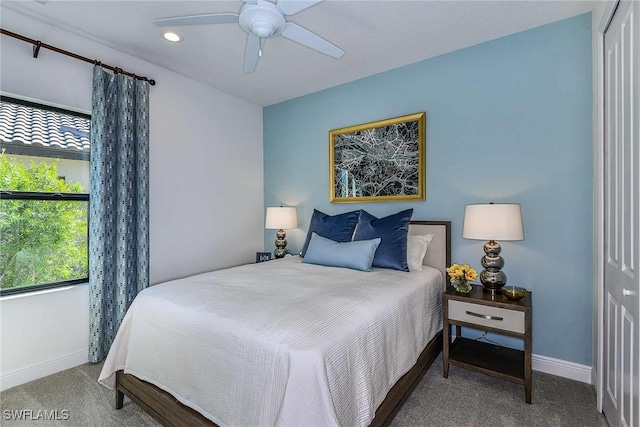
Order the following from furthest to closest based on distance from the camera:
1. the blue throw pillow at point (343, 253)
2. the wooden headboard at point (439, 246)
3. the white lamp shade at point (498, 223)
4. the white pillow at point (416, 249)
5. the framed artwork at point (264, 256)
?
1. the framed artwork at point (264, 256)
2. the wooden headboard at point (439, 246)
3. the white pillow at point (416, 249)
4. the blue throw pillow at point (343, 253)
5. the white lamp shade at point (498, 223)

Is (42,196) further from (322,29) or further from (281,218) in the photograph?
(322,29)

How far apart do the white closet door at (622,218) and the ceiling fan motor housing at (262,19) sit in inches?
68.1

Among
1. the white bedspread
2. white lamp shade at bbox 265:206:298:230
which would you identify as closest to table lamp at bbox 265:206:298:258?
white lamp shade at bbox 265:206:298:230

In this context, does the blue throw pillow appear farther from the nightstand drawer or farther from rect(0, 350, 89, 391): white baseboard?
rect(0, 350, 89, 391): white baseboard

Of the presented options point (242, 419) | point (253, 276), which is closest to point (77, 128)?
point (253, 276)

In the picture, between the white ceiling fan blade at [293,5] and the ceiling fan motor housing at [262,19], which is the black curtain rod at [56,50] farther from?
the white ceiling fan blade at [293,5]

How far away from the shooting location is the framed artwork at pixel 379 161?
117 inches

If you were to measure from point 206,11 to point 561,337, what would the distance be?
12.1 ft

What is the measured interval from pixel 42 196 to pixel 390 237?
113 inches

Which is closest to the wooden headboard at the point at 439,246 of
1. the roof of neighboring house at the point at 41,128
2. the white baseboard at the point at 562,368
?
the white baseboard at the point at 562,368

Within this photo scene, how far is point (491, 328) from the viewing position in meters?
2.06

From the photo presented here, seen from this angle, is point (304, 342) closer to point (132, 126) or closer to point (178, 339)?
point (178, 339)

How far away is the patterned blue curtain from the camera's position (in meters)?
2.50

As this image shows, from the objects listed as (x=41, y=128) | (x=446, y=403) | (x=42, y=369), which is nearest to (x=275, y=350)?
(x=446, y=403)
